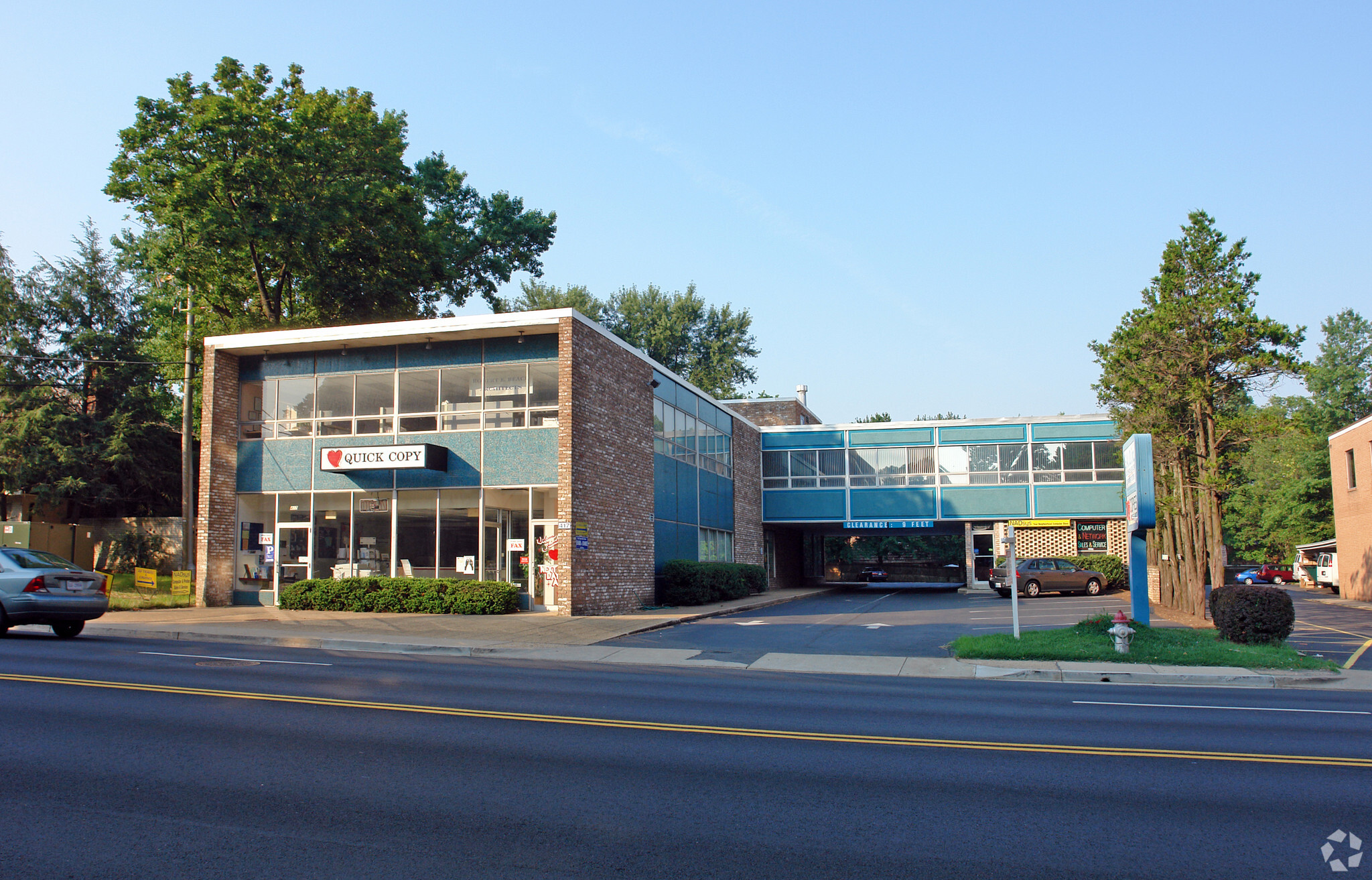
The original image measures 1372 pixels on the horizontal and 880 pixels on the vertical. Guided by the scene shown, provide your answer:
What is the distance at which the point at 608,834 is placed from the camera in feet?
17.1

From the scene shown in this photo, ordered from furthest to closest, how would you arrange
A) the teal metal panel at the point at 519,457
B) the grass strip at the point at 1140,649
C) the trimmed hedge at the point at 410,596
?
the teal metal panel at the point at 519,457 → the trimmed hedge at the point at 410,596 → the grass strip at the point at 1140,649

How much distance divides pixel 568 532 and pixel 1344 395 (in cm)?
7335

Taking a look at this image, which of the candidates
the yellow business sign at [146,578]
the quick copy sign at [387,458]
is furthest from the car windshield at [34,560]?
the yellow business sign at [146,578]

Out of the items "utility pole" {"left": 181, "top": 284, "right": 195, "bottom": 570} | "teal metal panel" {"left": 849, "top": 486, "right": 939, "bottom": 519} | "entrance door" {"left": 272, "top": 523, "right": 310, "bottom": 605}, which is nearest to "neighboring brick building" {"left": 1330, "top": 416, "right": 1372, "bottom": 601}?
"teal metal panel" {"left": 849, "top": 486, "right": 939, "bottom": 519}

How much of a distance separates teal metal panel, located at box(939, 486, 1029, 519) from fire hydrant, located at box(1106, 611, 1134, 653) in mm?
23893

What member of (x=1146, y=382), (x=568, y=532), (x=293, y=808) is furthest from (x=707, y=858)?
(x=1146, y=382)

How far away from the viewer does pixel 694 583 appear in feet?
87.9

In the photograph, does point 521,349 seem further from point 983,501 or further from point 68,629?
point 983,501

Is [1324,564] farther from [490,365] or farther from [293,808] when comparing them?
[293,808]

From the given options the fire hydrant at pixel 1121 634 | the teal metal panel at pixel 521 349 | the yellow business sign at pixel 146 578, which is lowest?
the fire hydrant at pixel 1121 634

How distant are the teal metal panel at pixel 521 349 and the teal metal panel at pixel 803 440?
19.6 meters

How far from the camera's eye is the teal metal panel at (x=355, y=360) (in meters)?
24.4

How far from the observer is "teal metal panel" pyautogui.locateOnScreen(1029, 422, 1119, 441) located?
37.5 meters

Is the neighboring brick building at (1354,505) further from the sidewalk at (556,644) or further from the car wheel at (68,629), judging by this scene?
the car wheel at (68,629)
